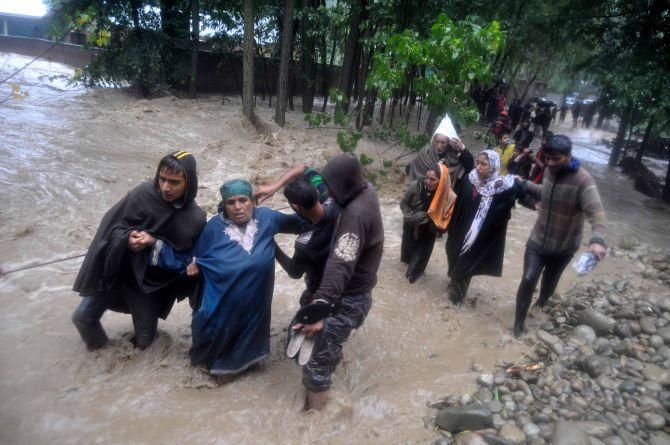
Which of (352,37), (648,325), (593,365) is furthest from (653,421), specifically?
(352,37)

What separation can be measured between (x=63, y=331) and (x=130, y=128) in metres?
6.31

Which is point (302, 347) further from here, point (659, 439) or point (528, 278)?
point (659, 439)

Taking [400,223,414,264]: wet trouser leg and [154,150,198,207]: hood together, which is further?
[400,223,414,264]: wet trouser leg

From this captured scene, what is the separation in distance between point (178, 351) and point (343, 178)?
6.43 feet

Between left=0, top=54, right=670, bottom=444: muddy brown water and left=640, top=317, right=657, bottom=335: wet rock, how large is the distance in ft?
3.56

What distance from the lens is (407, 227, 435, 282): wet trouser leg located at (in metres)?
4.54

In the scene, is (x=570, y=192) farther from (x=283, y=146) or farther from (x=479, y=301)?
(x=283, y=146)

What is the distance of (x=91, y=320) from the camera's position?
10.0ft

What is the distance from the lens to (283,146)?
928 centimetres

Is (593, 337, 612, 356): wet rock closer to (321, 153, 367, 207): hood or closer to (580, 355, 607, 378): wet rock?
(580, 355, 607, 378): wet rock

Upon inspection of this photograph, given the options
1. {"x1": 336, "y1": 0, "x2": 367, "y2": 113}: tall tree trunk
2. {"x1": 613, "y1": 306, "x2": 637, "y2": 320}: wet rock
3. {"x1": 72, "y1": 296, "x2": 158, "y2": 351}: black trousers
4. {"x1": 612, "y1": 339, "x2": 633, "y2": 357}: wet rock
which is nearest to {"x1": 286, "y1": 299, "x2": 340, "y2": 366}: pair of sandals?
{"x1": 72, "y1": 296, "x2": 158, "y2": 351}: black trousers

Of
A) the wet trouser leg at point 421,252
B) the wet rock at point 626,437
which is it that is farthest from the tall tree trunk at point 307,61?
the wet rock at point 626,437

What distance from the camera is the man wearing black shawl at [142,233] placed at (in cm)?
264

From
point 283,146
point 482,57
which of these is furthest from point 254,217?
point 283,146
